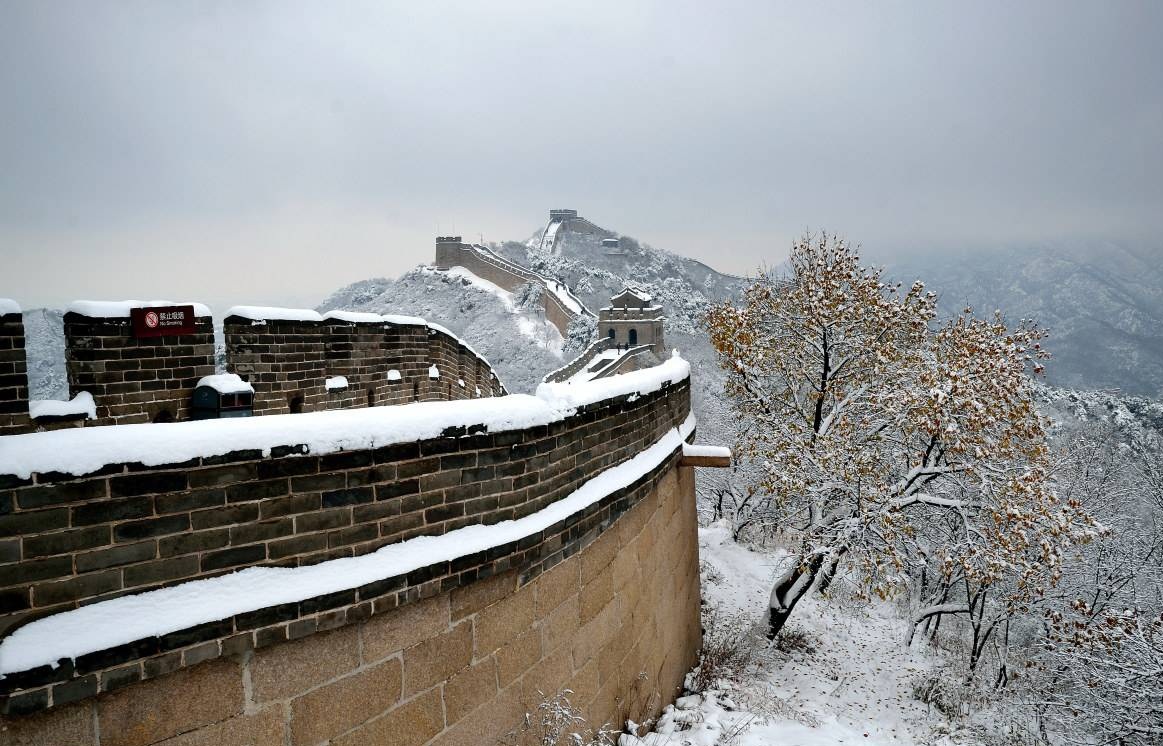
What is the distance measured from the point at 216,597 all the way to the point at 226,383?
147 inches

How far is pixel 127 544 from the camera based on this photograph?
243cm

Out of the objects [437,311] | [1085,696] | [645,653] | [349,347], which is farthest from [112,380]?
[437,311]

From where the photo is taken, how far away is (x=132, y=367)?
518cm

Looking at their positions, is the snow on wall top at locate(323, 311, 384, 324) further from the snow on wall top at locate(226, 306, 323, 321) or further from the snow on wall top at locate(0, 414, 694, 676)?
the snow on wall top at locate(0, 414, 694, 676)

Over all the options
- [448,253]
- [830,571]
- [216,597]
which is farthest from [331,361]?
[448,253]

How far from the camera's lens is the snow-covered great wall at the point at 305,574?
229 cm

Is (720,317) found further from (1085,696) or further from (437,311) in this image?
(437,311)

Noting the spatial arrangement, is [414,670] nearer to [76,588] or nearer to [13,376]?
[76,588]

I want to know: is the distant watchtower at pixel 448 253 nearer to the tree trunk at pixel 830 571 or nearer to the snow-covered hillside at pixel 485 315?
the snow-covered hillside at pixel 485 315

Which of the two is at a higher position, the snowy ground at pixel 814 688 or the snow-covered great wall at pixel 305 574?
the snow-covered great wall at pixel 305 574

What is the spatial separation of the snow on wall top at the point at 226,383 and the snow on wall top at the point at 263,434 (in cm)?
330

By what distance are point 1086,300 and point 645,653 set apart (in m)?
249

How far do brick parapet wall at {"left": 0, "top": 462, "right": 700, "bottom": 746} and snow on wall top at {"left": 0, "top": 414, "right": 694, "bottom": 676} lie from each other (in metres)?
0.12

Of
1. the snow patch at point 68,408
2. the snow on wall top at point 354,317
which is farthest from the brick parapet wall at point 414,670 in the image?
the snow on wall top at point 354,317
